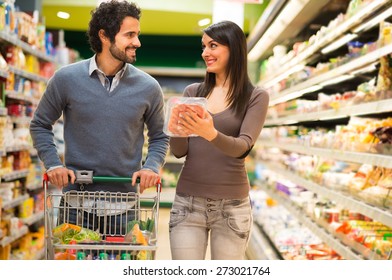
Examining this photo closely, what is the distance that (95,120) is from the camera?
2.28m

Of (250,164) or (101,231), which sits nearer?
(101,231)

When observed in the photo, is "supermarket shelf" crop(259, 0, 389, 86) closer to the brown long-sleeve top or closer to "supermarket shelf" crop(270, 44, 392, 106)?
"supermarket shelf" crop(270, 44, 392, 106)

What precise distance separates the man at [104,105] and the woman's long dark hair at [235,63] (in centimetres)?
30

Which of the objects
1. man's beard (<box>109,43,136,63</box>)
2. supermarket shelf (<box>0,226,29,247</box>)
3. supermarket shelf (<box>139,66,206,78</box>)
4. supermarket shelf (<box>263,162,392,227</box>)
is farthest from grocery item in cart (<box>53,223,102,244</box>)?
supermarket shelf (<box>139,66,206,78</box>)

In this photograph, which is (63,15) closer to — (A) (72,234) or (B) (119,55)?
(B) (119,55)

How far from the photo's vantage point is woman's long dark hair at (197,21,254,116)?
2176mm

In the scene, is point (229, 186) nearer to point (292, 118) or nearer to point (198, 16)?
point (292, 118)

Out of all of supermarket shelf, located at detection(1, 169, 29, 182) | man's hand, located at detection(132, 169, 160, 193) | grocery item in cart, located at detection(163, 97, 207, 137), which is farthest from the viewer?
supermarket shelf, located at detection(1, 169, 29, 182)

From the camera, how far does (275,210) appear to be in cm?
593

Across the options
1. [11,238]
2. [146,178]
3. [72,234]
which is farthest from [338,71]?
[11,238]

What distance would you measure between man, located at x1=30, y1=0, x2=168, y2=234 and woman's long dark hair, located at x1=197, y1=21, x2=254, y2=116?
297mm
